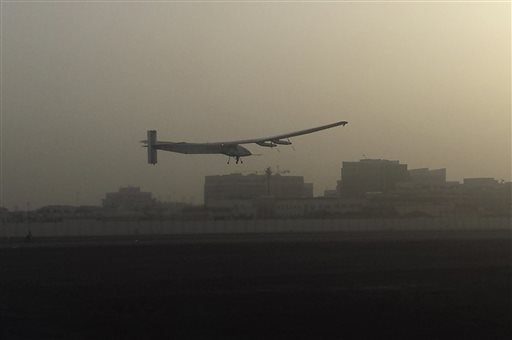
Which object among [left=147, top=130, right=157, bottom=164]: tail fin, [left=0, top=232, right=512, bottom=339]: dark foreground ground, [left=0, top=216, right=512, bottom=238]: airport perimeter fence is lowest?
[left=0, top=232, right=512, bottom=339]: dark foreground ground

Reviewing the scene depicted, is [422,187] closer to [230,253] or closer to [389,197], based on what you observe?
[389,197]

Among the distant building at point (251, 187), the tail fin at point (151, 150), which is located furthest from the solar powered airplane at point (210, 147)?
the distant building at point (251, 187)

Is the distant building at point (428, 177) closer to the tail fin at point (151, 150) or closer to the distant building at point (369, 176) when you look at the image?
the distant building at point (369, 176)

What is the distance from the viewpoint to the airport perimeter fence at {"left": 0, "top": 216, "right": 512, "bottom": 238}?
62688 mm

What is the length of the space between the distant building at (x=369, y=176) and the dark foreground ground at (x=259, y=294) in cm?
6980

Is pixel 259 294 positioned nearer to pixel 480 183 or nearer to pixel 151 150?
pixel 151 150

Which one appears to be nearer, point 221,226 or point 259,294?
point 259,294

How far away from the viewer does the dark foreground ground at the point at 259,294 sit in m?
17.5

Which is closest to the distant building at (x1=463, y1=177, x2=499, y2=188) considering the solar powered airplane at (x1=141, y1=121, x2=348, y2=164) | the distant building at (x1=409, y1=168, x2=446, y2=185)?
the distant building at (x1=409, y1=168, x2=446, y2=185)

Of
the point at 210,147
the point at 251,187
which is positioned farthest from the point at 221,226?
the point at 251,187

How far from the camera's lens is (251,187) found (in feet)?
338

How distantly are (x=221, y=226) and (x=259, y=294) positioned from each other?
1672 inches

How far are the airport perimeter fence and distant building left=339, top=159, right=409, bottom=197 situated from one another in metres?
37.7

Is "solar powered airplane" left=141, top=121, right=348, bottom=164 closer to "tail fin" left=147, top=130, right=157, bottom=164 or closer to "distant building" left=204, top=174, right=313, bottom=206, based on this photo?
"tail fin" left=147, top=130, right=157, bottom=164
